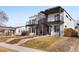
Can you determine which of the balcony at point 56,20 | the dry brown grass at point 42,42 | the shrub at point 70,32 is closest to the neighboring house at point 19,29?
the dry brown grass at point 42,42

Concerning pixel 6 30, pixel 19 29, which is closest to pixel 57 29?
pixel 19 29

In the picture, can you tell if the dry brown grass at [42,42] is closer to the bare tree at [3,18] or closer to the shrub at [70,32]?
the shrub at [70,32]

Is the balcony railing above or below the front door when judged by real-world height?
above

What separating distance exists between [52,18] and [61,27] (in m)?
0.21

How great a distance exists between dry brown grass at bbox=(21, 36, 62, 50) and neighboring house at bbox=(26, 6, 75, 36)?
0.09 metres

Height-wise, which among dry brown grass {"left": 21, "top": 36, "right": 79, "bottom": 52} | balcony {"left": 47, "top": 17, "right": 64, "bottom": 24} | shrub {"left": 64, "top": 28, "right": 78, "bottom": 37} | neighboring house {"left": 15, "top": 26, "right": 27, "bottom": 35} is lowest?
dry brown grass {"left": 21, "top": 36, "right": 79, "bottom": 52}

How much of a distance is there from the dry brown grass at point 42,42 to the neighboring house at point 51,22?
86 mm

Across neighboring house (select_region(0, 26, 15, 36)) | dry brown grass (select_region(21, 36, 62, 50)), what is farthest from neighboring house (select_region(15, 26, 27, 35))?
dry brown grass (select_region(21, 36, 62, 50))

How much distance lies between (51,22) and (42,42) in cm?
36

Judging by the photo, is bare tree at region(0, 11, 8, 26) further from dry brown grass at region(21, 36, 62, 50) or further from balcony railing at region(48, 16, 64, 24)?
balcony railing at region(48, 16, 64, 24)

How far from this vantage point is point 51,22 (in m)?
4.95

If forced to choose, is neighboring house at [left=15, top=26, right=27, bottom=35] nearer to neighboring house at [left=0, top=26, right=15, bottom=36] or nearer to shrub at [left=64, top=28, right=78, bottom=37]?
neighboring house at [left=0, top=26, right=15, bottom=36]

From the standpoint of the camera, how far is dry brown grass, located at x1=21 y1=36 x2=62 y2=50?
16.1ft

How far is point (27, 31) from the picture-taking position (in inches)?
195
